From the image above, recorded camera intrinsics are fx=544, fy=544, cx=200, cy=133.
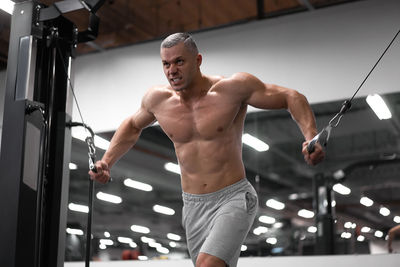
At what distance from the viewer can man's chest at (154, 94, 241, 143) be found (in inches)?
110

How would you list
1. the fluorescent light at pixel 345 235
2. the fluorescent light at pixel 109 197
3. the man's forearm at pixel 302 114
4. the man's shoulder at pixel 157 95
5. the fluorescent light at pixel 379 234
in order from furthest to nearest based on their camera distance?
1. the fluorescent light at pixel 109 197
2. the fluorescent light at pixel 345 235
3. the fluorescent light at pixel 379 234
4. the man's shoulder at pixel 157 95
5. the man's forearm at pixel 302 114

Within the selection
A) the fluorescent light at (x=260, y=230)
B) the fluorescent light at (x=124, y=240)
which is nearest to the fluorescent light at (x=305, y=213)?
the fluorescent light at (x=260, y=230)

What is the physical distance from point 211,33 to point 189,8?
47 cm

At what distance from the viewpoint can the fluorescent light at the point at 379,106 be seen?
5012 millimetres

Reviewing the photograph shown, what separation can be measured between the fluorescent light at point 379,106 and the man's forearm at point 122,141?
269 cm

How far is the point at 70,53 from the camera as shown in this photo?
3.42 m

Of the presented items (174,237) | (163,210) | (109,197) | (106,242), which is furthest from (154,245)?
(109,197)

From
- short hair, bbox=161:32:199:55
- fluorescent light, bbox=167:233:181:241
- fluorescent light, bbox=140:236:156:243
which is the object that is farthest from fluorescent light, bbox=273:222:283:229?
short hair, bbox=161:32:199:55

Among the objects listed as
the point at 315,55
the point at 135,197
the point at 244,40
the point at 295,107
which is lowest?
the point at 295,107

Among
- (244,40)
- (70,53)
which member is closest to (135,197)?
(244,40)

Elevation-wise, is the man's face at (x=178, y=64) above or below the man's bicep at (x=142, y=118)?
above

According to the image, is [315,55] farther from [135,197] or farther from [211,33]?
[135,197]

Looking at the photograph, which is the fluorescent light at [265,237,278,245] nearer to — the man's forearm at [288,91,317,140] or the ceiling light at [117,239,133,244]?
the ceiling light at [117,239,133,244]

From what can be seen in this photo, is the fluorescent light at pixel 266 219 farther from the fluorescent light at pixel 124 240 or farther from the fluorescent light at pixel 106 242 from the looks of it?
the fluorescent light at pixel 106 242
